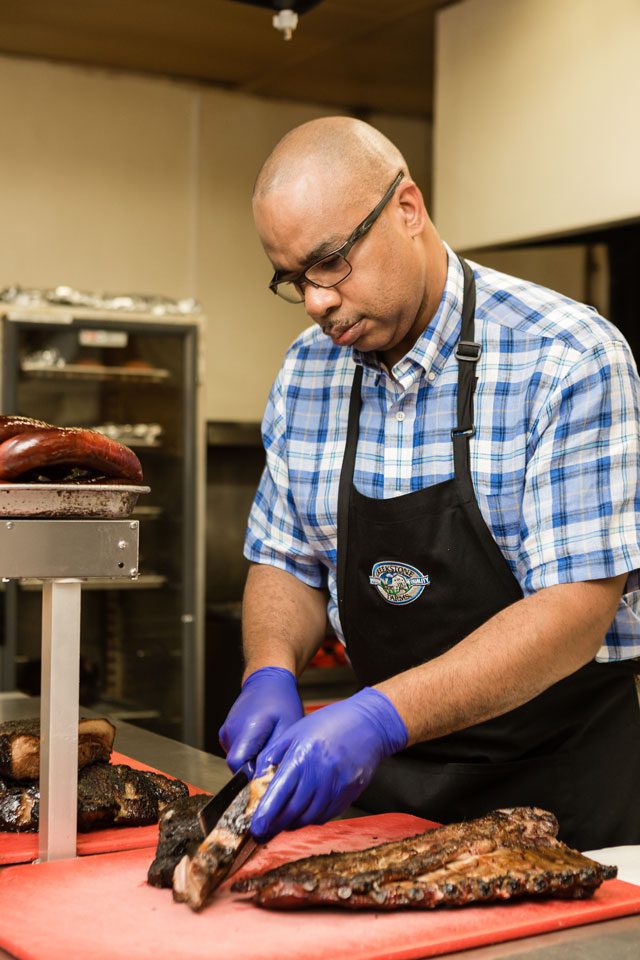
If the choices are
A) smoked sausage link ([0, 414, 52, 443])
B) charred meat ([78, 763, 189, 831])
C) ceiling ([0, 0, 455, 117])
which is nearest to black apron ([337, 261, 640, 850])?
charred meat ([78, 763, 189, 831])

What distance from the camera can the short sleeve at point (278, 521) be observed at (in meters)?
2.21

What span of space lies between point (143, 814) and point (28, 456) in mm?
589

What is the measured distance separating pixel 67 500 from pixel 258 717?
1.46 ft

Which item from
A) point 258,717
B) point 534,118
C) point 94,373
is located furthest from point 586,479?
point 94,373

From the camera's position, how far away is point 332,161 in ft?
5.93

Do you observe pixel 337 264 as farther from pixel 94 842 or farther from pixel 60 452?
pixel 94 842

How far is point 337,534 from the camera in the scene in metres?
2.06

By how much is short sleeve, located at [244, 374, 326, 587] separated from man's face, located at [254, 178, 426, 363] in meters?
0.36

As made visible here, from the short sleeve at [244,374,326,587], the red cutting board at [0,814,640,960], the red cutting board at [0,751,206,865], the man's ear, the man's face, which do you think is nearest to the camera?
the red cutting board at [0,814,640,960]

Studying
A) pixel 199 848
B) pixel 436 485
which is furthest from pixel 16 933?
pixel 436 485

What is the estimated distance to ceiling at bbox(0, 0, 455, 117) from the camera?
4.73m

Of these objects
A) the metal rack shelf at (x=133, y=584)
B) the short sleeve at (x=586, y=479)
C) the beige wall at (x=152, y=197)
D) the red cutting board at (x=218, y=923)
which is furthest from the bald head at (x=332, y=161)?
the beige wall at (x=152, y=197)

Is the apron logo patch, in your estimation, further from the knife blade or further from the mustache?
the knife blade

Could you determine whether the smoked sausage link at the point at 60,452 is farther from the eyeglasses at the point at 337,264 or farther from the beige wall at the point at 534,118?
the beige wall at the point at 534,118
